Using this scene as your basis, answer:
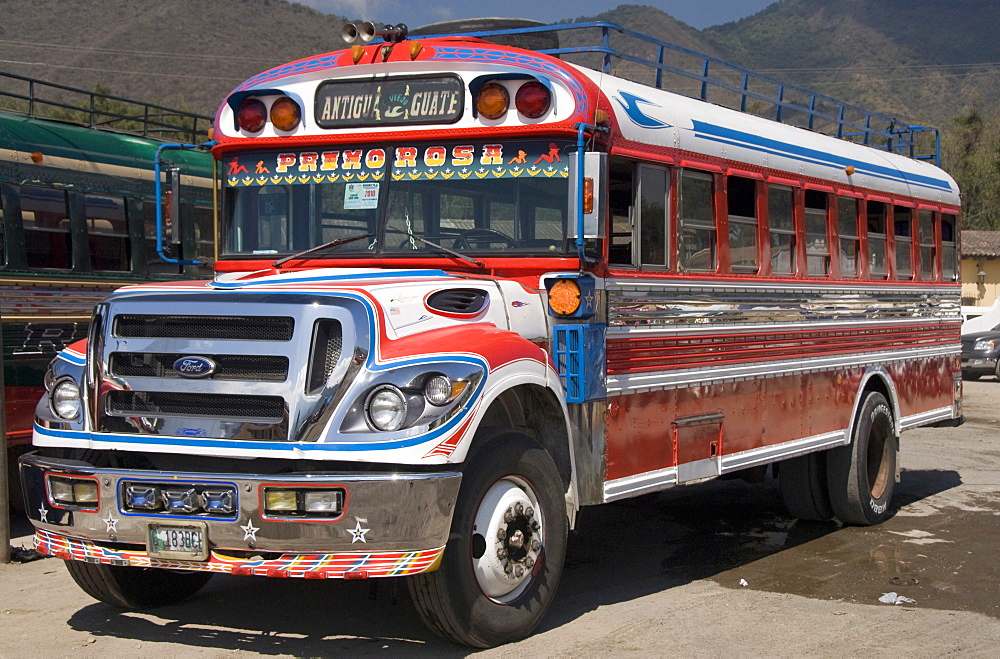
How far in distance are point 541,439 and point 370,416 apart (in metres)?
1.41

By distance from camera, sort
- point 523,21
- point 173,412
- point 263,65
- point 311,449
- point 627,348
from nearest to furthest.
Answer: point 311,449 < point 173,412 < point 627,348 < point 523,21 < point 263,65

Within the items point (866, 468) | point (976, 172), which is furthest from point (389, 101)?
point (976, 172)

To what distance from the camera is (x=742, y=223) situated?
826 cm

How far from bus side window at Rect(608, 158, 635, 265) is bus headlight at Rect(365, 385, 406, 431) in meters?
1.91

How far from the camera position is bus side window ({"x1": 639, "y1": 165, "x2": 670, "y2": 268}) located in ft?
23.4

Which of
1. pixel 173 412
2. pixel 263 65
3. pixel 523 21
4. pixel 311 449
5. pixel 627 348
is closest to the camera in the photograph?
pixel 311 449

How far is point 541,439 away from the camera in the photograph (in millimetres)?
6512

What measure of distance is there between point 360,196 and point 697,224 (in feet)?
6.94

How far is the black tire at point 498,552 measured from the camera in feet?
18.3

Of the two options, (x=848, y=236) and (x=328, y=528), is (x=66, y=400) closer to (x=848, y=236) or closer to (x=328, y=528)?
(x=328, y=528)

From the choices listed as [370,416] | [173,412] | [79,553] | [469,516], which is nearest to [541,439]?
[469,516]

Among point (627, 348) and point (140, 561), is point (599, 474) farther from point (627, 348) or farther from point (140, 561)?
point (140, 561)

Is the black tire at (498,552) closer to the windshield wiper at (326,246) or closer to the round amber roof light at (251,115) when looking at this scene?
the windshield wiper at (326,246)

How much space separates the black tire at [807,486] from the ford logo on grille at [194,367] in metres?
5.60
